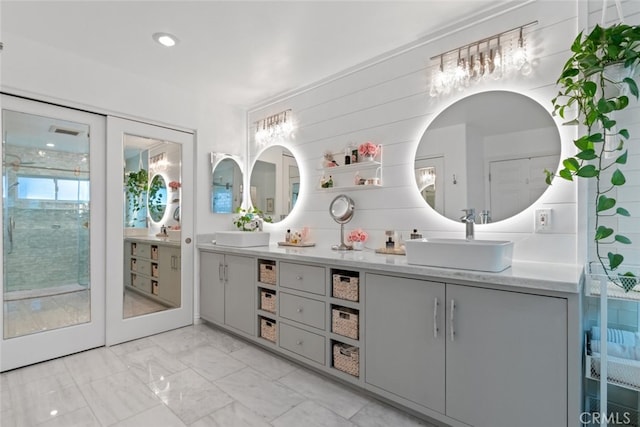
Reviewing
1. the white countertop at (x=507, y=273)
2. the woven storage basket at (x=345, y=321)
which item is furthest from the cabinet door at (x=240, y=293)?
the woven storage basket at (x=345, y=321)

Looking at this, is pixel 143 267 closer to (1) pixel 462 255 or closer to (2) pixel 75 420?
(2) pixel 75 420

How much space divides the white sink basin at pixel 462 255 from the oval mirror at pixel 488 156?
485 mm

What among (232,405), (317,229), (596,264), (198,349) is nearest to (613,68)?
(596,264)

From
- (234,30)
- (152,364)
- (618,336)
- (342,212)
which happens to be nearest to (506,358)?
(618,336)

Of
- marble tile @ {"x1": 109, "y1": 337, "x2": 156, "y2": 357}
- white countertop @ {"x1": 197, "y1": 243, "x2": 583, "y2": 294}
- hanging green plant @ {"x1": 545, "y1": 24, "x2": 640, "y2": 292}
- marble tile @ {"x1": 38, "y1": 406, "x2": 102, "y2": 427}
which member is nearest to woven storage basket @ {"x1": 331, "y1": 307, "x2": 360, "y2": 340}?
white countertop @ {"x1": 197, "y1": 243, "x2": 583, "y2": 294}

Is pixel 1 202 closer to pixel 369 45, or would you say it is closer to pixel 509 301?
pixel 369 45

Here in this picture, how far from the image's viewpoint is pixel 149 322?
3.07 meters

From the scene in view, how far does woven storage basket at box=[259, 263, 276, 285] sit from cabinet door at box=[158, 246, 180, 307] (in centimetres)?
116

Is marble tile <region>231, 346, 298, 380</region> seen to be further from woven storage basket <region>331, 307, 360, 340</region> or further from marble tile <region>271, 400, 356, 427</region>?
woven storage basket <region>331, 307, 360, 340</region>

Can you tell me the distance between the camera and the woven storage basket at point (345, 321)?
207 centimetres

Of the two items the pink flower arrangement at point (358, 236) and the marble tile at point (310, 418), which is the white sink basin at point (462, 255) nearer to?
the pink flower arrangement at point (358, 236)

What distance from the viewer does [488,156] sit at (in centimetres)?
210

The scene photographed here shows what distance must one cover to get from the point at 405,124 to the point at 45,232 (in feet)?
10.0

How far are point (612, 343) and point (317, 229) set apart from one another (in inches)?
86.4
